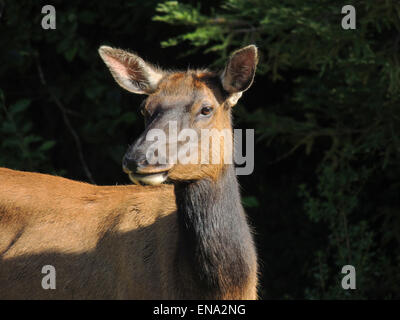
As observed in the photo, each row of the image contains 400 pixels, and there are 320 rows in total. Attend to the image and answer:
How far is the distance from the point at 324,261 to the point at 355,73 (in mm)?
→ 2376

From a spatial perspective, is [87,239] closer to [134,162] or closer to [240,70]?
[134,162]

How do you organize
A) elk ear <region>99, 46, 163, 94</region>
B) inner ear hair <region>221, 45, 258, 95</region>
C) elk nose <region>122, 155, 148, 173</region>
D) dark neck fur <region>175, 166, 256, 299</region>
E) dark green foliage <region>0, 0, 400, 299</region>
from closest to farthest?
1. elk nose <region>122, 155, 148, 173</region>
2. dark neck fur <region>175, 166, 256, 299</region>
3. inner ear hair <region>221, 45, 258, 95</region>
4. elk ear <region>99, 46, 163, 94</region>
5. dark green foliage <region>0, 0, 400, 299</region>

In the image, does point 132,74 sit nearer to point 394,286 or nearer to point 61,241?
point 61,241

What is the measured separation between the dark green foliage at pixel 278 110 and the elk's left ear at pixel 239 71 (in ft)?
5.75

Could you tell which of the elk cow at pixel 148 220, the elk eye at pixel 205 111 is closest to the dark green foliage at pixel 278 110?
the elk cow at pixel 148 220

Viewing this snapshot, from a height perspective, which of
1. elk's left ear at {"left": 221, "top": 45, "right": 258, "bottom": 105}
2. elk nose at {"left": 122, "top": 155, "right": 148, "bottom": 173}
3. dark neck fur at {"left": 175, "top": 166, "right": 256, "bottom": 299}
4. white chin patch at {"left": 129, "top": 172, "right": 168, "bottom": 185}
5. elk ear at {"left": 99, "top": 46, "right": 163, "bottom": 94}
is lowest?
dark neck fur at {"left": 175, "top": 166, "right": 256, "bottom": 299}

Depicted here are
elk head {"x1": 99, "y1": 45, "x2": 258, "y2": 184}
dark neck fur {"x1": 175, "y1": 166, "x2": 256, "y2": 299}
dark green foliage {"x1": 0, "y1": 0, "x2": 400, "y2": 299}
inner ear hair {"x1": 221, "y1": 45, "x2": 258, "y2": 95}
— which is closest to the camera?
elk head {"x1": 99, "y1": 45, "x2": 258, "y2": 184}

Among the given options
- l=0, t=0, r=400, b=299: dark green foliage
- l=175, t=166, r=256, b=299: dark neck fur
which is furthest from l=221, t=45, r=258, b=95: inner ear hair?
l=0, t=0, r=400, b=299: dark green foliage

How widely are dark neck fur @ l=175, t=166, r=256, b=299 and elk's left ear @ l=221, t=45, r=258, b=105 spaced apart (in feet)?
1.77

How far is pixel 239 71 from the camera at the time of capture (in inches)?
175

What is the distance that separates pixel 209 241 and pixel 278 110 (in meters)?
4.04

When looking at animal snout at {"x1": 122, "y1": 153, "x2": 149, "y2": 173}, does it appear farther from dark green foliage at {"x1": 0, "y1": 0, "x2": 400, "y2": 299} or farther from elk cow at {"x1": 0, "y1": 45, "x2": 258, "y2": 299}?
dark green foliage at {"x1": 0, "y1": 0, "x2": 400, "y2": 299}

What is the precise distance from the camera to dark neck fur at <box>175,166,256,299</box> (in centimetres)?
421

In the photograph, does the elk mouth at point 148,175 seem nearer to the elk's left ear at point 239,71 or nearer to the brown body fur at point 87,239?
the brown body fur at point 87,239
